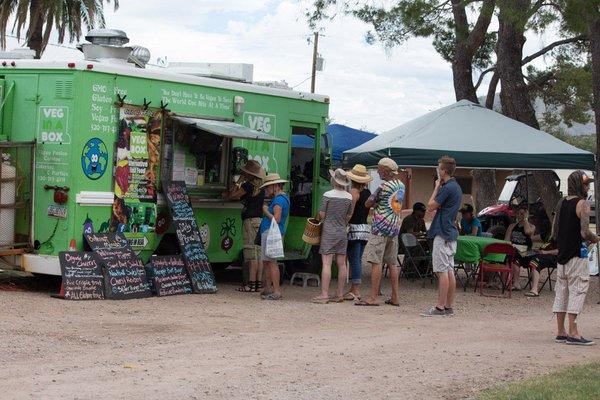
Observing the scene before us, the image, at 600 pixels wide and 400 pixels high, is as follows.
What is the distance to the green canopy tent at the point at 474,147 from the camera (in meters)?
14.7

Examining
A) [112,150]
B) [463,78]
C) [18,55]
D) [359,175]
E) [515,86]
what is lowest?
[359,175]

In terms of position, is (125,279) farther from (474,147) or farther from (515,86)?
(515,86)

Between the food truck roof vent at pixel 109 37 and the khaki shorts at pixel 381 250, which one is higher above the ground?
the food truck roof vent at pixel 109 37

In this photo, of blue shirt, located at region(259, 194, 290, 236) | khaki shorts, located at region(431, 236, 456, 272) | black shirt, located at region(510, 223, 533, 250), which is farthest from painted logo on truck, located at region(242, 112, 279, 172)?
black shirt, located at region(510, 223, 533, 250)

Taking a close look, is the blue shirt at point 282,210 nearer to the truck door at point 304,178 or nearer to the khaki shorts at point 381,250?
the khaki shorts at point 381,250

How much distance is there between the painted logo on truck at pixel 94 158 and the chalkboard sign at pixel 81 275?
903 millimetres

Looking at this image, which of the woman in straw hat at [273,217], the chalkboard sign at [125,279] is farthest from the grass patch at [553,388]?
the chalkboard sign at [125,279]

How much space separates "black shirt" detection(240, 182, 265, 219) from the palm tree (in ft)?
60.5

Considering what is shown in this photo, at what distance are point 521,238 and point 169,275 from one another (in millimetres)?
5753

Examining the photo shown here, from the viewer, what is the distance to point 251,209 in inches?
534

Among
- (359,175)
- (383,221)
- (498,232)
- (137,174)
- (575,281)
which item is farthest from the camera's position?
(498,232)

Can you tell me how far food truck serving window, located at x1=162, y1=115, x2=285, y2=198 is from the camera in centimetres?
1302

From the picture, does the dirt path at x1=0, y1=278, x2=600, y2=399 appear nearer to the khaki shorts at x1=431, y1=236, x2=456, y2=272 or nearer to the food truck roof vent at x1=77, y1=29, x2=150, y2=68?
the khaki shorts at x1=431, y1=236, x2=456, y2=272

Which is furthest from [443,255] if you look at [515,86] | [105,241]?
[515,86]
